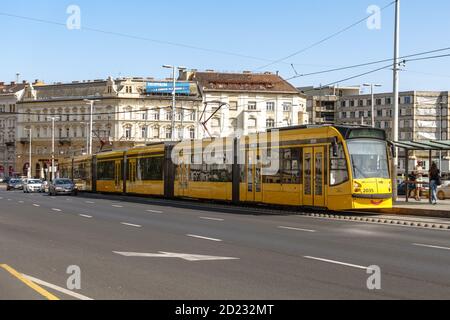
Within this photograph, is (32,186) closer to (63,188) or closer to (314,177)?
(63,188)

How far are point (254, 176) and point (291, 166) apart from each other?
3.17m

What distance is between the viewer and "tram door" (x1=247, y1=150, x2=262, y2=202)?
1145 inches

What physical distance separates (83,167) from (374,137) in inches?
1440

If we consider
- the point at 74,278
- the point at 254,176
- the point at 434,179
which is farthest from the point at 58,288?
the point at 434,179

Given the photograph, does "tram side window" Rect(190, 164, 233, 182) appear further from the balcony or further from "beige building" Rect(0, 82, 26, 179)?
"beige building" Rect(0, 82, 26, 179)

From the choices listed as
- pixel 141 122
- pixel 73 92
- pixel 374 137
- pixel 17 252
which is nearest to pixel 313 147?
pixel 374 137

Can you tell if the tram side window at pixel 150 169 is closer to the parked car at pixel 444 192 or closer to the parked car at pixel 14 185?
the parked car at pixel 444 192

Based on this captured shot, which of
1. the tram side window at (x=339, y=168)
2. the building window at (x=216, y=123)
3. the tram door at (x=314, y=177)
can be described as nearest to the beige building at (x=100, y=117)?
the building window at (x=216, y=123)

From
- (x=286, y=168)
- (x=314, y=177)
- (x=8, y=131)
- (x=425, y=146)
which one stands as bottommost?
(x=314, y=177)

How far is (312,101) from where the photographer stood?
14488cm

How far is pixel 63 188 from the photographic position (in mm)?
51406
